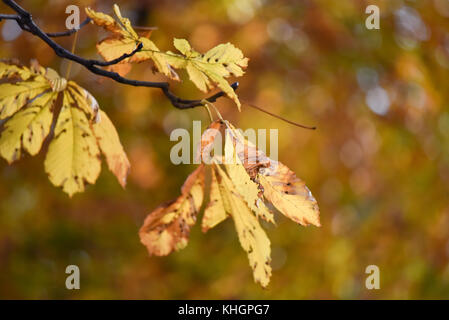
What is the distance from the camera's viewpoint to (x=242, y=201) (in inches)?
28.0

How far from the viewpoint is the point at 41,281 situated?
7.22ft

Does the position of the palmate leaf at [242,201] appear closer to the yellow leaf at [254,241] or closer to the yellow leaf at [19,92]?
the yellow leaf at [254,241]

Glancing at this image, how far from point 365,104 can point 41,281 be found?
1951 millimetres

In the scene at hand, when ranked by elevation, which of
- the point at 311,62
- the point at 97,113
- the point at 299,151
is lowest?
the point at 97,113

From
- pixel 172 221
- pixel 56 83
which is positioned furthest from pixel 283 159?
pixel 56 83

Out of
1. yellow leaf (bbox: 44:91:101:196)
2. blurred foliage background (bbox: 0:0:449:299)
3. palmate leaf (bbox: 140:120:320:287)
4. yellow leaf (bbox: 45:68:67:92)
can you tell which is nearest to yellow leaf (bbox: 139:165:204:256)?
palmate leaf (bbox: 140:120:320:287)

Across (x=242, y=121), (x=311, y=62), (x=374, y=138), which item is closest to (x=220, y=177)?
(x=242, y=121)

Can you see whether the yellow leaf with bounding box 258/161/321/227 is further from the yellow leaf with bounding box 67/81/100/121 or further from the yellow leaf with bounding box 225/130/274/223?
the yellow leaf with bounding box 67/81/100/121

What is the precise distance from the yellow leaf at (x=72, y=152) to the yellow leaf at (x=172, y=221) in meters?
0.13

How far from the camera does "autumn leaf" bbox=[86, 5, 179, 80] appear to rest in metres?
0.63

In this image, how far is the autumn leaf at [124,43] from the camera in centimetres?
63

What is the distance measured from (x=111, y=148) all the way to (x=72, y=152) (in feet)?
0.21

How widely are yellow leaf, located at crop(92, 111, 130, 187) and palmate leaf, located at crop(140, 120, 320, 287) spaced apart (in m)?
0.09
